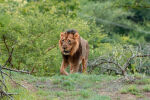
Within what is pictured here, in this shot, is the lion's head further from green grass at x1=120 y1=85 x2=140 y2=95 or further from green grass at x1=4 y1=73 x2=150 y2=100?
green grass at x1=120 y1=85 x2=140 y2=95

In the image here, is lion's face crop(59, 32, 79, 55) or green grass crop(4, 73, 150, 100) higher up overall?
lion's face crop(59, 32, 79, 55)

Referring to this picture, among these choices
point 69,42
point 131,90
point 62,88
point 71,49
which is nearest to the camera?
point 131,90

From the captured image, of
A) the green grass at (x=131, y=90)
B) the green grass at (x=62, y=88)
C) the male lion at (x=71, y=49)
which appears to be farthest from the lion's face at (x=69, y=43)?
the green grass at (x=131, y=90)

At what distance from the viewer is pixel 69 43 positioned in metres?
12.1

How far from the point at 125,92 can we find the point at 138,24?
128 feet

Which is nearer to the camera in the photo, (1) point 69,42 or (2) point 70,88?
(2) point 70,88

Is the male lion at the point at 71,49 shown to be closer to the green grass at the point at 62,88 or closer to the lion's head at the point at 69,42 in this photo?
the lion's head at the point at 69,42

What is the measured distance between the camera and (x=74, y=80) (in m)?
9.62

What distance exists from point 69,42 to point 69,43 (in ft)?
0.12

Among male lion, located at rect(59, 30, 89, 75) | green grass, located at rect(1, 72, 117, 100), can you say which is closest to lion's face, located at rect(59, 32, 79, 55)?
male lion, located at rect(59, 30, 89, 75)

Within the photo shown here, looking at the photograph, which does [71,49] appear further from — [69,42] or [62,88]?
→ [62,88]

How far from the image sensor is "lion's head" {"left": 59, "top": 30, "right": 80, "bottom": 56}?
39.4ft

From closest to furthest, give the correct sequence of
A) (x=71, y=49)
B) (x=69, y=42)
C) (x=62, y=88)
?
(x=62, y=88) < (x=69, y=42) < (x=71, y=49)

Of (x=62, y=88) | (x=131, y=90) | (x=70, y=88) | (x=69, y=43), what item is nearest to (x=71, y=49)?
(x=69, y=43)
